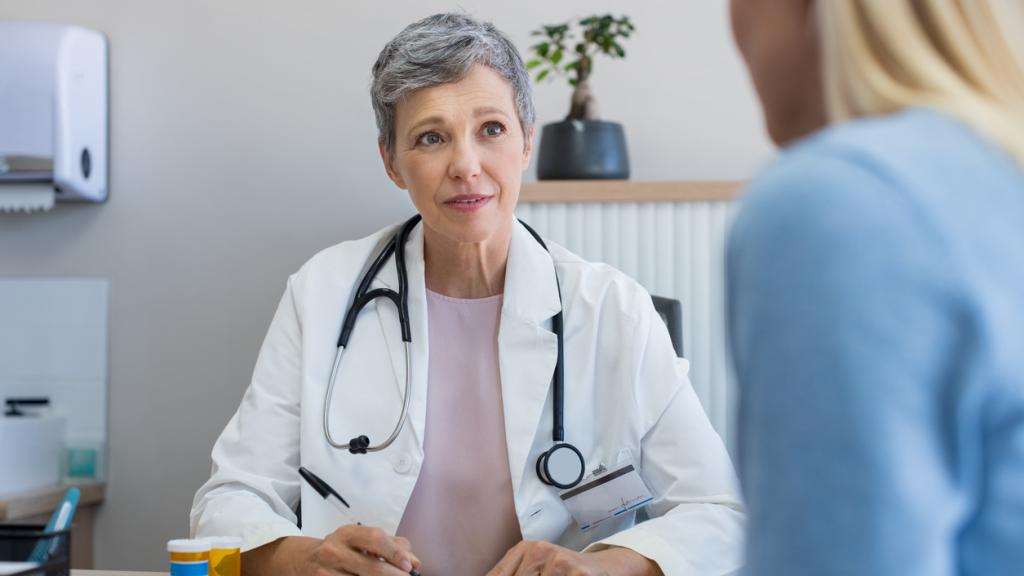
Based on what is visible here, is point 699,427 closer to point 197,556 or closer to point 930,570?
point 197,556

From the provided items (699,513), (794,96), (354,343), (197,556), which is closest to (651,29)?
(354,343)

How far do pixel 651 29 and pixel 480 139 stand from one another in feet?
3.17

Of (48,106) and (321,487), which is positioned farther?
(48,106)

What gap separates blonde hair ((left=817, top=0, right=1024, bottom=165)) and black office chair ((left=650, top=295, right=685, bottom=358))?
51.2 inches

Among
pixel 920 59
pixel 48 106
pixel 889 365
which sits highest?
pixel 48 106

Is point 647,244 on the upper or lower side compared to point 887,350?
upper

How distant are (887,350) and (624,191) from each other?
1773 millimetres

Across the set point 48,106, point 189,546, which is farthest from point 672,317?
point 48,106

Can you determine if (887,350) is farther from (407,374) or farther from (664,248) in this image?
(664,248)

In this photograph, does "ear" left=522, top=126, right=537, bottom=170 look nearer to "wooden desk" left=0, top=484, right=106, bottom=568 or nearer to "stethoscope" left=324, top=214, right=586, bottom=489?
"stethoscope" left=324, top=214, right=586, bottom=489

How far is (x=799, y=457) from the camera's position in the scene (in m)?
0.40

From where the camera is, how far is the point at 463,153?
156 cm

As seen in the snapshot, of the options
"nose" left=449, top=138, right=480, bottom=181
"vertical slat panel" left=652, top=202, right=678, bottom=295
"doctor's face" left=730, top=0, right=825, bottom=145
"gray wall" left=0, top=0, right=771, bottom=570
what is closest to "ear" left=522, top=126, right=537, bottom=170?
"nose" left=449, top=138, right=480, bottom=181

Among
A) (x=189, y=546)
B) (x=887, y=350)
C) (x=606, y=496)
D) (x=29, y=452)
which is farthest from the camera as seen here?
(x=29, y=452)
